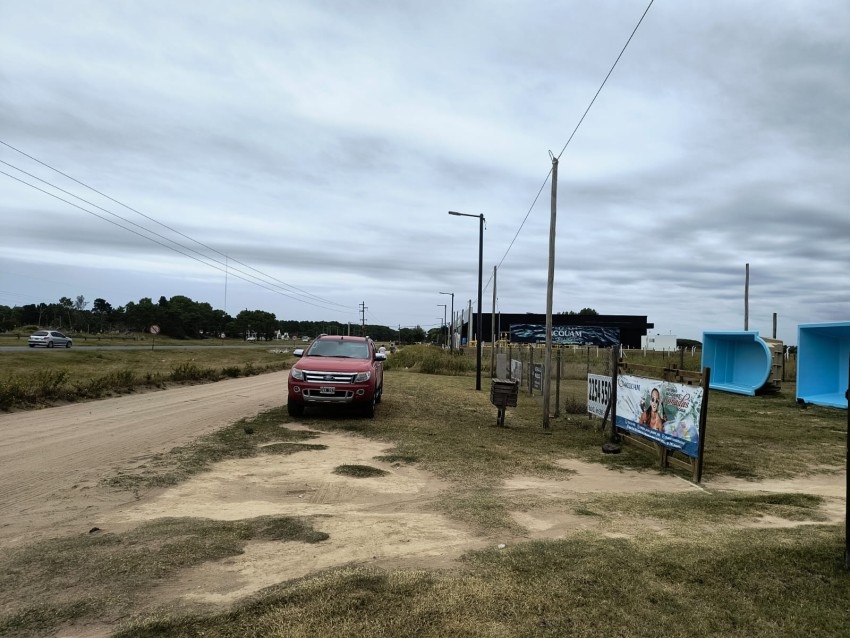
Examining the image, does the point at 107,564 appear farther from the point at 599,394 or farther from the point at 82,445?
the point at 599,394

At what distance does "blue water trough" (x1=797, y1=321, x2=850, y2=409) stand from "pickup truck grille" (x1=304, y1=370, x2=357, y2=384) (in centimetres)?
1543

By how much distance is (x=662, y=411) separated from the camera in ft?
29.7

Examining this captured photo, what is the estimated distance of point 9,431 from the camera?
10281mm

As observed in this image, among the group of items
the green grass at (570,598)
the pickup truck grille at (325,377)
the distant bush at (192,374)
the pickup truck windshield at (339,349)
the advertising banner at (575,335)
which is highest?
the advertising banner at (575,335)

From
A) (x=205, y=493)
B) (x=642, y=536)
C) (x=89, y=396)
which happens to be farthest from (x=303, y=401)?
(x=642, y=536)

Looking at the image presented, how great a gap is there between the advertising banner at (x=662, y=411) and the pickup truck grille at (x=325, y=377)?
5.34 meters

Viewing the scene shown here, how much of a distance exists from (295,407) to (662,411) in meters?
7.26

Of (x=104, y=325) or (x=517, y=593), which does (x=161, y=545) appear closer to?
(x=517, y=593)

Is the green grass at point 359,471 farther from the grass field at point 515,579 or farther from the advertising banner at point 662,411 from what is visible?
the advertising banner at point 662,411

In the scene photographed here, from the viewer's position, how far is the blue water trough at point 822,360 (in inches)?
776

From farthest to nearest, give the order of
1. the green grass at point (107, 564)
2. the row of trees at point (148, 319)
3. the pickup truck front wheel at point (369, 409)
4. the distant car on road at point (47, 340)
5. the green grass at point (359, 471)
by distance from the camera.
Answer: the row of trees at point (148, 319)
the distant car on road at point (47, 340)
the pickup truck front wheel at point (369, 409)
the green grass at point (359, 471)
the green grass at point (107, 564)

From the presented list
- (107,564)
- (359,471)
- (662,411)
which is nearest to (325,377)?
(359,471)

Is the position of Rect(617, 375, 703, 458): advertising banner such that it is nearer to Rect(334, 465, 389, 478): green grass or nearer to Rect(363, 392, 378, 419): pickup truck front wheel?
Rect(334, 465, 389, 478): green grass

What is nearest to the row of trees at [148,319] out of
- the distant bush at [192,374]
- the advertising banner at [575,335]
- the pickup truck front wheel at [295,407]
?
the advertising banner at [575,335]
